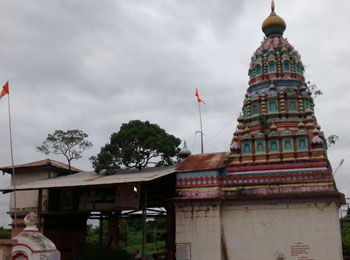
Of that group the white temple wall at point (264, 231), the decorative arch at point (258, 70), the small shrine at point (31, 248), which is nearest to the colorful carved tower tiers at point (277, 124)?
the decorative arch at point (258, 70)

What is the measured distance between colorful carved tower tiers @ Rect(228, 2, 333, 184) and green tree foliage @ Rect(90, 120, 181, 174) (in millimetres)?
7159

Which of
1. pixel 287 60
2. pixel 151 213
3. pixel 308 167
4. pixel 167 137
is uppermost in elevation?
pixel 287 60

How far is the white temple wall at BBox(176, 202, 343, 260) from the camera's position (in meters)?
19.8

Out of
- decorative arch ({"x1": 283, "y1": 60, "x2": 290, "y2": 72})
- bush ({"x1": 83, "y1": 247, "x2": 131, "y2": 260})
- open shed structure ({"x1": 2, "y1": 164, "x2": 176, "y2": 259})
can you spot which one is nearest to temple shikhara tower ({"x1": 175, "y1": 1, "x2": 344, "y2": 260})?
decorative arch ({"x1": 283, "y1": 60, "x2": 290, "y2": 72})

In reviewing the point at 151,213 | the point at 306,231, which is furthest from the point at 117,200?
the point at 306,231

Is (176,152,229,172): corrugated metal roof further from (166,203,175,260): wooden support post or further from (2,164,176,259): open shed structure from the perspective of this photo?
(166,203,175,260): wooden support post

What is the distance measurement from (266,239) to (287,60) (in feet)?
35.9

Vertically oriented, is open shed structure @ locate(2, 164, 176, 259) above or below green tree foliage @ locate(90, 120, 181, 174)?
below

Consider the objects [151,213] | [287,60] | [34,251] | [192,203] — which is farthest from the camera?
[151,213]

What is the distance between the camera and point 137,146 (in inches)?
1168

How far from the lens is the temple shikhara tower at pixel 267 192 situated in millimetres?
20141

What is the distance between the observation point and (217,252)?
836 inches

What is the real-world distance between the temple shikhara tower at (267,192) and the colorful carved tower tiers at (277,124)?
0.05 metres

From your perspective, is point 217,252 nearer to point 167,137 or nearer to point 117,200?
point 117,200
